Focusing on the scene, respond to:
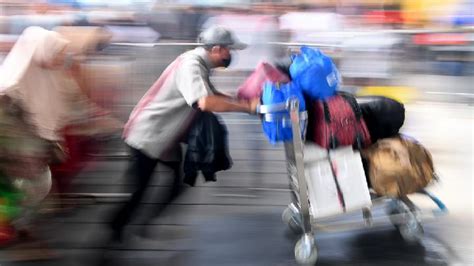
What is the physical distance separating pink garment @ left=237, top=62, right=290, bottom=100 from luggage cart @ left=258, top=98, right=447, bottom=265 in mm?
181

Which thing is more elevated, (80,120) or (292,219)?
(80,120)

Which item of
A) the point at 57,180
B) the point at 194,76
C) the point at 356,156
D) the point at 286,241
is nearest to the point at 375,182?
the point at 356,156

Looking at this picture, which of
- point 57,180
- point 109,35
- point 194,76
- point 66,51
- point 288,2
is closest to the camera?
point 194,76

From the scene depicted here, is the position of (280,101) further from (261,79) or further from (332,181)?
(332,181)

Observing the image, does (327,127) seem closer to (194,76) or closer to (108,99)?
(194,76)

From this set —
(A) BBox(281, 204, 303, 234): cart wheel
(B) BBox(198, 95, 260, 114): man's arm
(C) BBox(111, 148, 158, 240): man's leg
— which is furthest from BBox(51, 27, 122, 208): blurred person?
(A) BBox(281, 204, 303, 234): cart wheel

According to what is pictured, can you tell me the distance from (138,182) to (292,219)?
1117 millimetres

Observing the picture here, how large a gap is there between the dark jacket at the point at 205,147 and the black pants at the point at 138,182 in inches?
8.2

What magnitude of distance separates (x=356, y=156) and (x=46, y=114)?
190 centimetres

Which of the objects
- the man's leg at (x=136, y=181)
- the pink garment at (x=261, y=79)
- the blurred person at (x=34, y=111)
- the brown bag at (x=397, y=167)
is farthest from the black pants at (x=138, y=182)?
the brown bag at (x=397, y=167)

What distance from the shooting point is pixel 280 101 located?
3.26m

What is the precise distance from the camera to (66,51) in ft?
12.5

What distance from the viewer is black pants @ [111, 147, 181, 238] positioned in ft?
12.0

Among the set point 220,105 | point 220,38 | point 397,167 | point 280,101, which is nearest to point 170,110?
point 220,105
